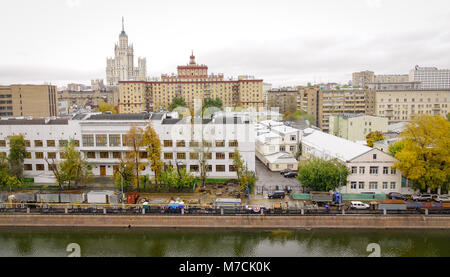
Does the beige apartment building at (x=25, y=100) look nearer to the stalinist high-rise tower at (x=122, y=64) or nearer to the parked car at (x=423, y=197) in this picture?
the parked car at (x=423, y=197)

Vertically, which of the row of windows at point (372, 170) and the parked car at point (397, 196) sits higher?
the row of windows at point (372, 170)

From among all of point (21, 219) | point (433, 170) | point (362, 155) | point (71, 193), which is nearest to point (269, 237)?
point (362, 155)

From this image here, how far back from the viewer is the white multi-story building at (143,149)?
3197cm

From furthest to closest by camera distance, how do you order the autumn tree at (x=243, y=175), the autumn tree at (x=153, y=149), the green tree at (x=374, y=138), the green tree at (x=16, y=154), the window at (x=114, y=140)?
the green tree at (x=374, y=138), the window at (x=114, y=140), the green tree at (x=16, y=154), the autumn tree at (x=153, y=149), the autumn tree at (x=243, y=175)

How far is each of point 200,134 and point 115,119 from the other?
8.26 metres

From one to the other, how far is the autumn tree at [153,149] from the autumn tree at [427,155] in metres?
19.1

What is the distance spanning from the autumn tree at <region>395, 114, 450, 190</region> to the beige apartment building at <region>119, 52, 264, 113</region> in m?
60.4

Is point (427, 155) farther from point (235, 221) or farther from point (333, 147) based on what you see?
point (235, 221)

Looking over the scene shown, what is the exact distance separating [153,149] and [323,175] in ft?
46.2

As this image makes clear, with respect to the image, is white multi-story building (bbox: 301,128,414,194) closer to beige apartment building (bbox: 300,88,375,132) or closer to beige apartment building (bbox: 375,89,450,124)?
beige apartment building (bbox: 300,88,375,132)

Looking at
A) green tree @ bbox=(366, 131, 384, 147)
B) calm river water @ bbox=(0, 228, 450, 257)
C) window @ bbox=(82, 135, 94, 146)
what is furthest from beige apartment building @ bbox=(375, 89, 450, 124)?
window @ bbox=(82, 135, 94, 146)

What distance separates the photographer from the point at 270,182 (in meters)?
31.9

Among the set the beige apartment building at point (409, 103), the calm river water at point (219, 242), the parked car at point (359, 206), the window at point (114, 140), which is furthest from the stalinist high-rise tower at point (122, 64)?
the parked car at point (359, 206)

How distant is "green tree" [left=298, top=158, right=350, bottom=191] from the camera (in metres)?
26.5
